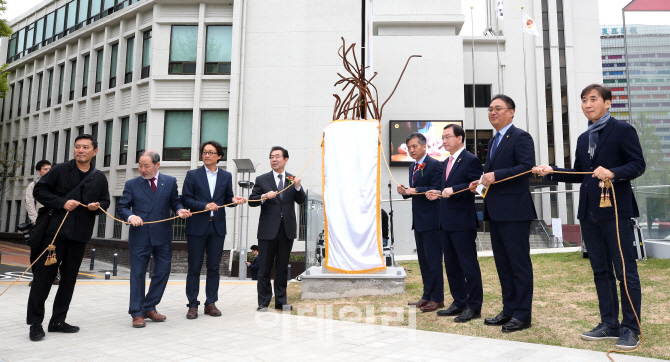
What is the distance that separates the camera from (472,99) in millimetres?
26516

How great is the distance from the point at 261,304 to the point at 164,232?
1453 millimetres

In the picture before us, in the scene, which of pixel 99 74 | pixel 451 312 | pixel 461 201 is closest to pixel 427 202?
pixel 461 201

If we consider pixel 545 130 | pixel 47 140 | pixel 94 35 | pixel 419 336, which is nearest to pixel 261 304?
pixel 419 336

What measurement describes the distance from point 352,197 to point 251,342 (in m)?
2.76

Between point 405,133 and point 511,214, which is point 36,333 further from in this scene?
point 405,133

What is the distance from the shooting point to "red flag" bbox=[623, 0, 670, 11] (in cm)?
884

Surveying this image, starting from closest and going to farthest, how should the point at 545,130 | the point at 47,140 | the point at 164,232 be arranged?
the point at 164,232
the point at 47,140
the point at 545,130

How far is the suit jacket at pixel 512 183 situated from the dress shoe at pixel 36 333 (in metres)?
4.23

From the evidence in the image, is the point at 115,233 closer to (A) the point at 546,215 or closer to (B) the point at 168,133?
(B) the point at 168,133

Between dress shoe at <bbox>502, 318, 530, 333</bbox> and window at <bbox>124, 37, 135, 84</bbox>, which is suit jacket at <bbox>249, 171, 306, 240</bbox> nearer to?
dress shoe at <bbox>502, 318, 530, 333</bbox>

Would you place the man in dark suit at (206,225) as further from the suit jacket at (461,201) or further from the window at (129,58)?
the window at (129,58)

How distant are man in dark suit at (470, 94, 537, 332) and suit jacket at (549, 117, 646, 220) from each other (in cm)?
48

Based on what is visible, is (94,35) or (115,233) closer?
(115,233)

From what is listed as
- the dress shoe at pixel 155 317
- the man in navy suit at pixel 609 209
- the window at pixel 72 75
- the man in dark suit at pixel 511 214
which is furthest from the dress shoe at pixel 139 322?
the window at pixel 72 75
